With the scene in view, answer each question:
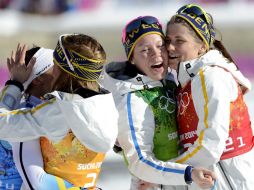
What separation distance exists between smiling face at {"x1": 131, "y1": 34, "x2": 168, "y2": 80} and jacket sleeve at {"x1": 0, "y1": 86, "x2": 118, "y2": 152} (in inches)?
22.4

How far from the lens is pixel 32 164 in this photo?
3033 millimetres

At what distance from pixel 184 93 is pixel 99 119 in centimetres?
60

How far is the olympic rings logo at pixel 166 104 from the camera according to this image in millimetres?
3465

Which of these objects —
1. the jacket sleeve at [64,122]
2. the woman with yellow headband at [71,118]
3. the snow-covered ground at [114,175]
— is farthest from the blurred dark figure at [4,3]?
the jacket sleeve at [64,122]

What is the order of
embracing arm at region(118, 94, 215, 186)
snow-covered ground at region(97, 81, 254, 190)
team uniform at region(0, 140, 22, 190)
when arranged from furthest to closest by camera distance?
snow-covered ground at region(97, 81, 254, 190) < embracing arm at region(118, 94, 215, 186) < team uniform at region(0, 140, 22, 190)

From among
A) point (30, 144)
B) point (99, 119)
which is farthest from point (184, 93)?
point (30, 144)

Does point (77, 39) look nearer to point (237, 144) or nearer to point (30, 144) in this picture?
point (30, 144)

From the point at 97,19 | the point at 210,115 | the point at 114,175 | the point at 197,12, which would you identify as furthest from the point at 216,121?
the point at 97,19

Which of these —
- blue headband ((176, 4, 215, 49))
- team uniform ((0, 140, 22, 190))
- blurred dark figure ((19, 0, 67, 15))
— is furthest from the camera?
blurred dark figure ((19, 0, 67, 15))

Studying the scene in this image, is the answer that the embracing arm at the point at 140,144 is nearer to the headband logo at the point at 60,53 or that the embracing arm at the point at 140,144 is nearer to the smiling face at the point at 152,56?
the smiling face at the point at 152,56

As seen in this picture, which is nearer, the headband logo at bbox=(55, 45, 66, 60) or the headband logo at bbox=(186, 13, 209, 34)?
the headband logo at bbox=(55, 45, 66, 60)

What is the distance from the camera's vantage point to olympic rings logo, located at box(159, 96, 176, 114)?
11.4 ft

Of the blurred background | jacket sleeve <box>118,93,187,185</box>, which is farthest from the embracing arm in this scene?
the blurred background

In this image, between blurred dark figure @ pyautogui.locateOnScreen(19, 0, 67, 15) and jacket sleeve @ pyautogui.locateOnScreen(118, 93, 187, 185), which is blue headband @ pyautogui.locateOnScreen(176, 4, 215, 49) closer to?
jacket sleeve @ pyautogui.locateOnScreen(118, 93, 187, 185)
